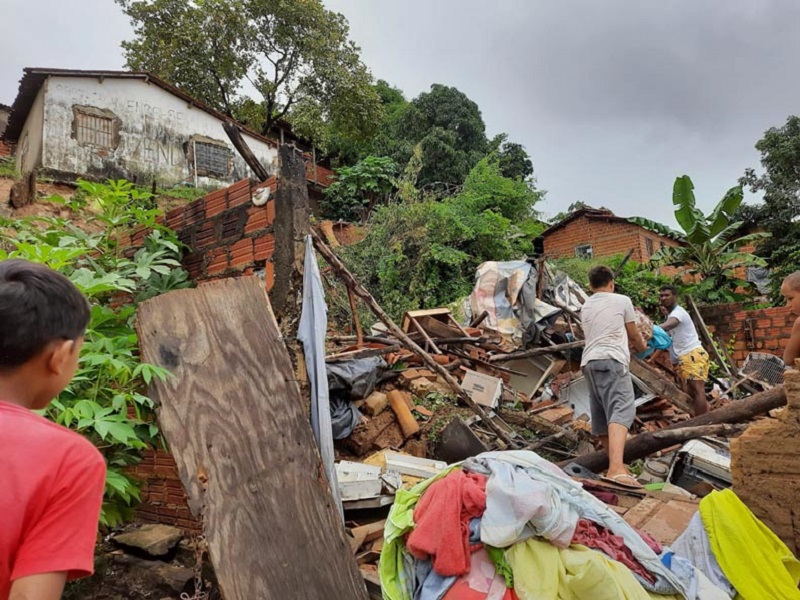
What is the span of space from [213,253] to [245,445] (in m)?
1.84

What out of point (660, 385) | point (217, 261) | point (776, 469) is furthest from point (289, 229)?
point (660, 385)

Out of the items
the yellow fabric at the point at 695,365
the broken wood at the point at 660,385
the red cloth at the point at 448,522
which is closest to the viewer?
the red cloth at the point at 448,522

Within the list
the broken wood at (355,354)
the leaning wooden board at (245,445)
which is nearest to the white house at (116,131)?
the broken wood at (355,354)

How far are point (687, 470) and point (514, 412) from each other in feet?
6.64

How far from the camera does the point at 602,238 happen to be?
1720 centimetres

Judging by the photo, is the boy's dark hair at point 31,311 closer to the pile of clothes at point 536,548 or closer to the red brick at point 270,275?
the pile of clothes at point 536,548

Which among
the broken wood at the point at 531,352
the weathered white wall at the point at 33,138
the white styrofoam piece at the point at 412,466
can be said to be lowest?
the white styrofoam piece at the point at 412,466

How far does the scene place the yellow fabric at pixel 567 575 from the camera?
6.14ft

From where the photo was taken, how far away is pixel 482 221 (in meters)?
11.8

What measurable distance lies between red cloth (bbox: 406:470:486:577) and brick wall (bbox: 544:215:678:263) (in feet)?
51.0

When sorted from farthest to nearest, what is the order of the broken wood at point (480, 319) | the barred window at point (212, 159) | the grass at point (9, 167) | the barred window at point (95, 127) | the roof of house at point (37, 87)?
the barred window at point (212, 159), the barred window at point (95, 127), the roof of house at point (37, 87), the grass at point (9, 167), the broken wood at point (480, 319)

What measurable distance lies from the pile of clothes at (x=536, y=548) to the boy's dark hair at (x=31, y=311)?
1.63 metres

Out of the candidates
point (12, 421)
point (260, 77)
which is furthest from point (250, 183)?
point (260, 77)

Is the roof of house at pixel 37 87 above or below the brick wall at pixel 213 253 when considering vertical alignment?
above
